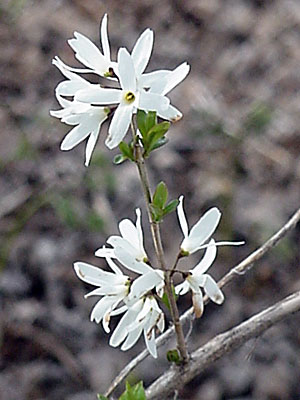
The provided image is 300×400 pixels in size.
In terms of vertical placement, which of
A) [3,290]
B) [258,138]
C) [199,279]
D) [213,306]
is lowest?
[213,306]

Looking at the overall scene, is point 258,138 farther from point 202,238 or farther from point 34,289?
point 202,238

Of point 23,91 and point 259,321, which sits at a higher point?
point 23,91

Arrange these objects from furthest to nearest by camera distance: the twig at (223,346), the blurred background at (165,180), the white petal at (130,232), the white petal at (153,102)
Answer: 1. the blurred background at (165,180)
2. the twig at (223,346)
3. the white petal at (130,232)
4. the white petal at (153,102)

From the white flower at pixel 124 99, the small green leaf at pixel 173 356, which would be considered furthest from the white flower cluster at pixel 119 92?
the small green leaf at pixel 173 356

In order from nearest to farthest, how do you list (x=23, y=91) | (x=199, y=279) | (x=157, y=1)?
(x=199, y=279) → (x=23, y=91) → (x=157, y=1)

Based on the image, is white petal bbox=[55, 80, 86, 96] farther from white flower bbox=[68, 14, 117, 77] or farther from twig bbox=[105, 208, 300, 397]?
twig bbox=[105, 208, 300, 397]

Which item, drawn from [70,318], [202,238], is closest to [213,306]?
[70,318]

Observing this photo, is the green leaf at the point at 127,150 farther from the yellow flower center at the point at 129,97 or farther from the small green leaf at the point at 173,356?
the small green leaf at the point at 173,356
